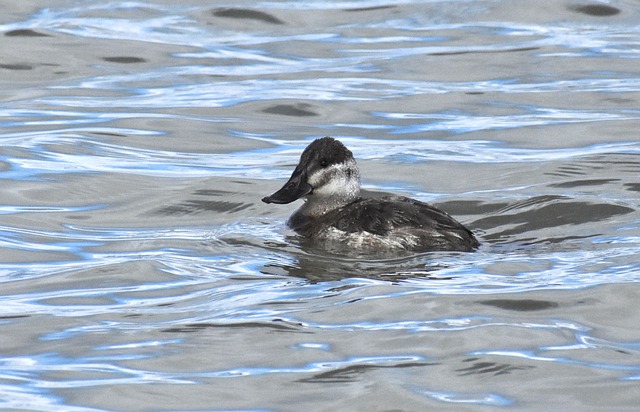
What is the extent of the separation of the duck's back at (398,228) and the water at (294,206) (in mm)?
159

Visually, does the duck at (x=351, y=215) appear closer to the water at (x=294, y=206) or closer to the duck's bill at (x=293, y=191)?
the duck's bill at (x=293, y=191)

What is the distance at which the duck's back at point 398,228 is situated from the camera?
9.02 meters

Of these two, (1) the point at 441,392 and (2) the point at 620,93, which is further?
(2) the point at 620,93

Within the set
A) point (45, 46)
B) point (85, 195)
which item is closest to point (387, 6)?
point (45, 46)

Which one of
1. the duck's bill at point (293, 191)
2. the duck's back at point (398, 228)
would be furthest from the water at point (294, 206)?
the duck's bill at point (293, 191)

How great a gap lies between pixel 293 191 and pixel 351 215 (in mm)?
700

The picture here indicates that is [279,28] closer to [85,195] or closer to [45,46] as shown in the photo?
[45,46]

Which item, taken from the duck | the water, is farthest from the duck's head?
the water

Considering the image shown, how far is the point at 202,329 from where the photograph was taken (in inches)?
294

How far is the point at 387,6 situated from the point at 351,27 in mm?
1167

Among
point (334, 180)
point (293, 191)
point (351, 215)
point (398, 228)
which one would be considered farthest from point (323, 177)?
point (398, 228)

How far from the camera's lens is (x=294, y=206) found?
1121 cm

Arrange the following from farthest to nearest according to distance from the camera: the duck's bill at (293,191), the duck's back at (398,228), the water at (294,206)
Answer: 1. the duck's bill at (293,191)
2. the duck's back at (398,228)
3. the water at (294,206)

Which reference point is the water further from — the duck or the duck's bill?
the duck's bill
